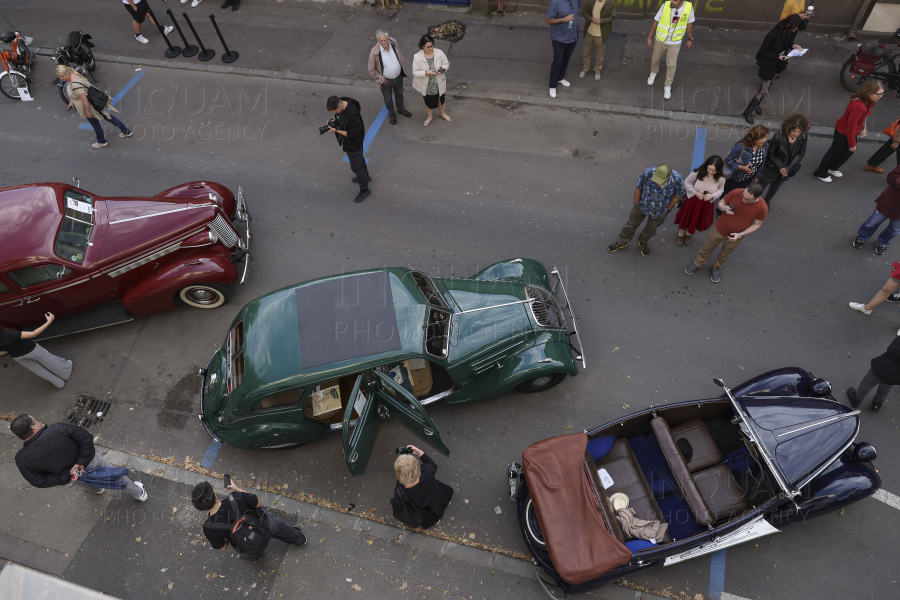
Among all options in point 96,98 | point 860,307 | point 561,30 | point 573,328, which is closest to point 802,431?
point 573,328

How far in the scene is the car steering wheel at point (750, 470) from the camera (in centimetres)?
500

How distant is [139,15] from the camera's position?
11602 millimetres

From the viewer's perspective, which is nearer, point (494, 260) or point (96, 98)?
point (494, 260)

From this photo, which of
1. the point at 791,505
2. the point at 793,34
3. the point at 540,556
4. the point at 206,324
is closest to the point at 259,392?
the point at 206,324

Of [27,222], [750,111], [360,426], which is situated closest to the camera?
[360,426]

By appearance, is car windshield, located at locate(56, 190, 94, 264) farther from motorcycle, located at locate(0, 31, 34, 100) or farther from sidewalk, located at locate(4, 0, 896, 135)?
motorcycle, located at locate(0, 31, 34, 100)

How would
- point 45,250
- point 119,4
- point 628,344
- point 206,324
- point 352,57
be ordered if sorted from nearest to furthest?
point 45,250
point 628,344
point 206,324
point 352,57
point 119,4

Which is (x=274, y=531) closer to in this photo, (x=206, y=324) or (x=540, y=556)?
(x=540, y=556)

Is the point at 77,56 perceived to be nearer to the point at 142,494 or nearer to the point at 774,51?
the point at 142,494

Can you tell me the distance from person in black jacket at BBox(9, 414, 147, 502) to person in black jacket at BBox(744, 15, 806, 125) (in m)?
10.9

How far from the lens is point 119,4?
43.2 feet

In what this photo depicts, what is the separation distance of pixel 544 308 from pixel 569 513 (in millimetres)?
2326

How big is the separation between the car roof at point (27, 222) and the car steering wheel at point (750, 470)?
815 centimetres

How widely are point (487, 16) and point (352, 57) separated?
10.8ft
